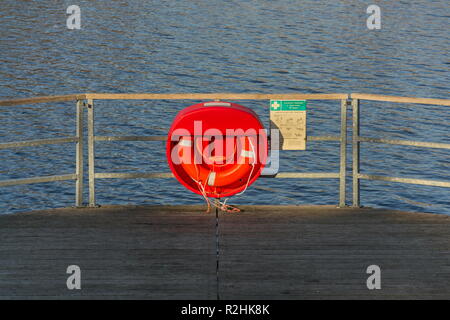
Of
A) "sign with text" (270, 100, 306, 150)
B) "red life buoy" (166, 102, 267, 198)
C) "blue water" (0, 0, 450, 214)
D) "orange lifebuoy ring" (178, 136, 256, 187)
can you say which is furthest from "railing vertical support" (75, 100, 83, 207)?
"blue water" (0, 0, 450, 214)

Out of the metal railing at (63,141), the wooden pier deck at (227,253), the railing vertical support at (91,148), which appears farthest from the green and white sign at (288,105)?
the metal railing at (63,141)

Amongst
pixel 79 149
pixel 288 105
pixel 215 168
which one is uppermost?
pixel 288 105

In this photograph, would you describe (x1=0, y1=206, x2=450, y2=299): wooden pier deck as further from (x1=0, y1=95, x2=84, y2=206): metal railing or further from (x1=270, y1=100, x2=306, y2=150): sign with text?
(x1=270, y1=100, x2=306, y2=150): sign with text

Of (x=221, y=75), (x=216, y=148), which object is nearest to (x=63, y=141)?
(x=216, y=148)

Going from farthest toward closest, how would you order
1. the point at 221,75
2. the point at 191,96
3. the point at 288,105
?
the point at 221,75 < the point at 288,105 < the point at 191,96

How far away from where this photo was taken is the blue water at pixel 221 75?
1792cm

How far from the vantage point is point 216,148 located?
27.0 ft

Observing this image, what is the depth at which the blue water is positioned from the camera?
58.8 ft

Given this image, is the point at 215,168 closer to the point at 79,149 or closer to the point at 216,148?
the point at 216,148

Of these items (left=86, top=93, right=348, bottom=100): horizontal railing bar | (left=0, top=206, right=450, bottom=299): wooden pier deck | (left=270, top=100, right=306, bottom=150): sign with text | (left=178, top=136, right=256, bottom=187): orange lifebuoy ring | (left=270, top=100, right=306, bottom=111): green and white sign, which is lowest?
(left=0, top=206, right=450, bottom=299): wooden pier deck

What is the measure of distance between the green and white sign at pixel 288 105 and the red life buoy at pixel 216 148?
0.30 metres

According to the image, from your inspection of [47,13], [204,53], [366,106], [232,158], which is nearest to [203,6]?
[47,13]

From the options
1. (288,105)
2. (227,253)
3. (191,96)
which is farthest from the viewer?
(288,105)

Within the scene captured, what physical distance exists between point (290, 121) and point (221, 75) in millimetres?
17531
